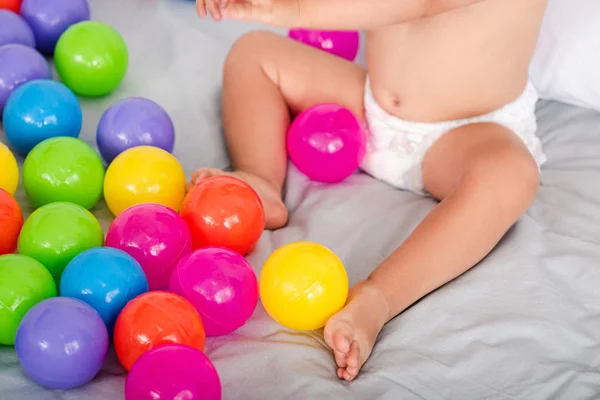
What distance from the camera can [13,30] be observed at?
1.49m

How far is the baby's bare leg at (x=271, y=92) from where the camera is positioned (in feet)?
4.47

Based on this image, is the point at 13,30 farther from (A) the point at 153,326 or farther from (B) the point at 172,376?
(B) the point at 172,376

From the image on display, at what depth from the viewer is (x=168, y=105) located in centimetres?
152

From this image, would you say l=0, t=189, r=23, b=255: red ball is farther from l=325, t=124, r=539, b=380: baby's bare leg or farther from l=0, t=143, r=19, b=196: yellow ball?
l=325, t=124, r=539, b=380: baby's bare leg

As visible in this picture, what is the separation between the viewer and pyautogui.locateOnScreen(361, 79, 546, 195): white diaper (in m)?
1.34

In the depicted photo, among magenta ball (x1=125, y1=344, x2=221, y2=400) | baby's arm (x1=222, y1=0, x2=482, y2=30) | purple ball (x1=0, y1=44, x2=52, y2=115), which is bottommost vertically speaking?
magenta ball (x1=125, y1=344, x2=221, y2=400)

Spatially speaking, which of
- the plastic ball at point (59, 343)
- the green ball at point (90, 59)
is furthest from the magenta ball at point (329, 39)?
the plastic ball at point (59, 343)

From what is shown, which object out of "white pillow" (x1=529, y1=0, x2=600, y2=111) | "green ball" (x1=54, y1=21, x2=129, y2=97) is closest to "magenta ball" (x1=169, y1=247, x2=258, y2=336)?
"green ball" (x1=54, y1=21, x2=129, y2=97)

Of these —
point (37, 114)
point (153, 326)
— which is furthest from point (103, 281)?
point (37, 114)

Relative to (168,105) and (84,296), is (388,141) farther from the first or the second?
(84,296)

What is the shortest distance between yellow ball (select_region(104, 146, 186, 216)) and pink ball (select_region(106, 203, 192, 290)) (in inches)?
3.7

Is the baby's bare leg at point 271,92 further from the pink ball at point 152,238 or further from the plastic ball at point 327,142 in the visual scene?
the pink ball at point 152,238

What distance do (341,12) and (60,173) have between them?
507 millimetres

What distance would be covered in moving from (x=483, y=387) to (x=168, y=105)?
0.88 m
